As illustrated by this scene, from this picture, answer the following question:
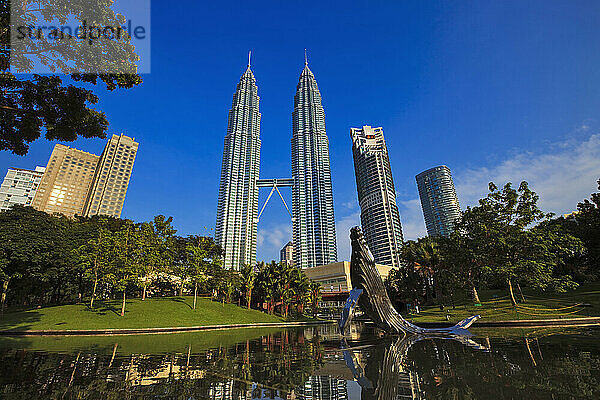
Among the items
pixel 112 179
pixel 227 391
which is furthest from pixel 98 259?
pixel 112 179

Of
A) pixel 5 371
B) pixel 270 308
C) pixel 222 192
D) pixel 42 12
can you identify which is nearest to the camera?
pixel 5 371

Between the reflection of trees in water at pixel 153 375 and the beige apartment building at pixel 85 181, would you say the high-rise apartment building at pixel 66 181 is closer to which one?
the beige apartment building at pixel 85 181

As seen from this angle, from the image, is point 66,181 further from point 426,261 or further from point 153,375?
point 153,375

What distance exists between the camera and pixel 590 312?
Answer: 2469cm

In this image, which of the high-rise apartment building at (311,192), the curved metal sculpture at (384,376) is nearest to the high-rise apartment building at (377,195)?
the high-rise apartment building at (311,192)

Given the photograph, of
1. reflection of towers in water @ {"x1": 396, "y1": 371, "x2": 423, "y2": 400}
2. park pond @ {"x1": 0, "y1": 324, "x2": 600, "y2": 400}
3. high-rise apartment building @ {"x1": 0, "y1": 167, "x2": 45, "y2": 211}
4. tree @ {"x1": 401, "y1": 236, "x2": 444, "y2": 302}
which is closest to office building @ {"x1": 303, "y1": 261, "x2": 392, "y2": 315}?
tree @ {"x1": 401, "y1": 236, "x2": 444, "y2": 302}

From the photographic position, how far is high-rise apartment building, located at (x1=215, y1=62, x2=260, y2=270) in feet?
522

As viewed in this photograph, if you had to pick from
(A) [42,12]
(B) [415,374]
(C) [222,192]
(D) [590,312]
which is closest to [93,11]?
(A) [42,12]

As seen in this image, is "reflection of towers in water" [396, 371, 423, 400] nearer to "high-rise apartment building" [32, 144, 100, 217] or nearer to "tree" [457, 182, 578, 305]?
"tree" [457, 182, 578, 305]

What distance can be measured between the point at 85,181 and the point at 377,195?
566 ft

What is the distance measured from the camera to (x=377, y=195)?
164750mm

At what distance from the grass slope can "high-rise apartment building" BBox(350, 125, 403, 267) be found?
386 feet

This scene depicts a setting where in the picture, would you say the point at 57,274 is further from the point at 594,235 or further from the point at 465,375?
the point at 594,235

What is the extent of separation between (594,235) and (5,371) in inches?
2518
